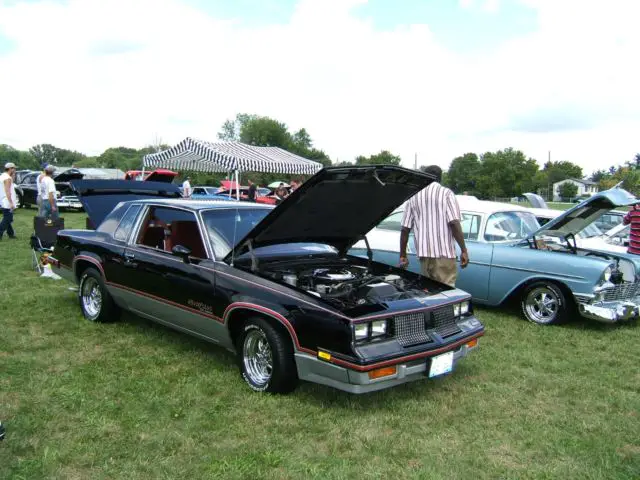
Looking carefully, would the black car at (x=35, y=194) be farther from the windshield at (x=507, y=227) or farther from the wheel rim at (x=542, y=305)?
the wheel rim at (x=542, y=305)

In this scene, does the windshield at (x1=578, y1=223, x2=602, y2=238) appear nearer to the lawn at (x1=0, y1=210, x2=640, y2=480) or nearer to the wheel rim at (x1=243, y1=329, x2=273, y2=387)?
the lawn at (x1=0, y1=210, x2=640, y2=480)

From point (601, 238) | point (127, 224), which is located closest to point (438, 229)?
point (127, 224)

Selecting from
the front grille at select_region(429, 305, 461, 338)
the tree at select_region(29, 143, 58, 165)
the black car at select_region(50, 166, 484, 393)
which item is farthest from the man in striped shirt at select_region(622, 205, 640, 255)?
the tree at select_region(29, 143, 58, 165)

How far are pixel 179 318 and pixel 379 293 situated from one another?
1.86 m

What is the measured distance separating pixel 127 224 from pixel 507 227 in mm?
4905

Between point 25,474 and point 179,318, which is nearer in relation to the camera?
point 25,474

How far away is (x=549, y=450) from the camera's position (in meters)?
3.38

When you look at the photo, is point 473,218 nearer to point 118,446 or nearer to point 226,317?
point 226,317

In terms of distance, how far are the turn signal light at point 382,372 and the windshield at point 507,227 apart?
154 inches

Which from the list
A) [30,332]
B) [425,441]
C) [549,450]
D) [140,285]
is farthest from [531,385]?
[30,332]

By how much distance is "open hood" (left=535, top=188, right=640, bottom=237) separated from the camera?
244 inches

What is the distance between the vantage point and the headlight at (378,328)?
3.65m

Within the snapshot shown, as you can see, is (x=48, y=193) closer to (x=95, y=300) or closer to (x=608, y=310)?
(x=95, y=300)

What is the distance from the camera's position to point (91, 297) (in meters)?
6.04
